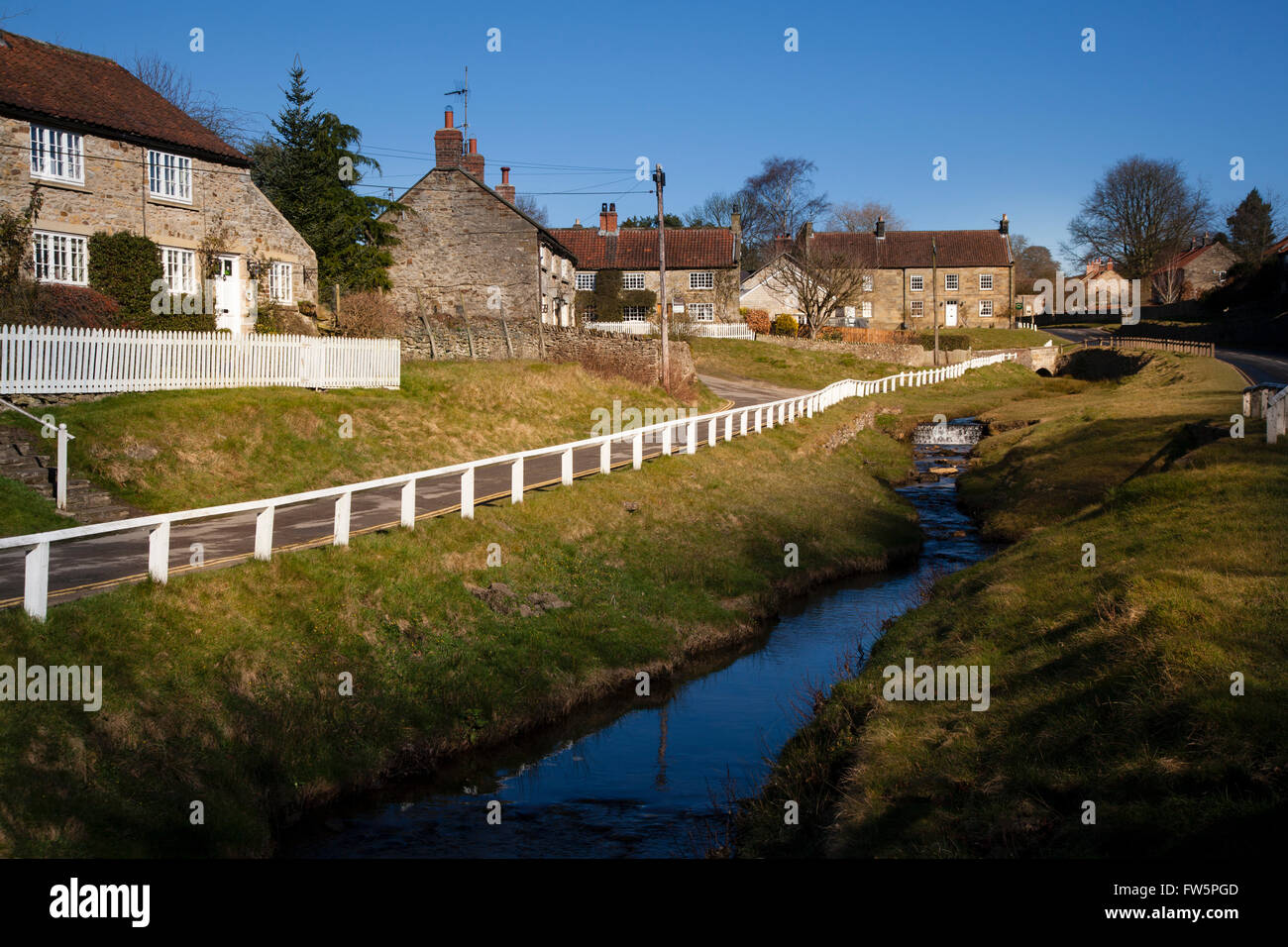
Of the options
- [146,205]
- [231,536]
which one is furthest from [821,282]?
[231,536]

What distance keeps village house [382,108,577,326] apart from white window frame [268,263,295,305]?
13.5 m

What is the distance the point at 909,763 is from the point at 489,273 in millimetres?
46393

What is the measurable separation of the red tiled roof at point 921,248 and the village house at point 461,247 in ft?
139

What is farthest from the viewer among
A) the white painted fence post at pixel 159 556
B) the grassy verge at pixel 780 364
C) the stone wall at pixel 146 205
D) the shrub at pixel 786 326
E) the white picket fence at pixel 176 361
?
the shrub at pixel 786 326

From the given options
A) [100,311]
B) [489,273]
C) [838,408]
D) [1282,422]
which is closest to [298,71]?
[489,273]

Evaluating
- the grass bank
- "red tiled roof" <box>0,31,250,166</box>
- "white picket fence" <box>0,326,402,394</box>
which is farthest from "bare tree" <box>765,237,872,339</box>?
the grass bank

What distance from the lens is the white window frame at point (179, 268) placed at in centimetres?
3278

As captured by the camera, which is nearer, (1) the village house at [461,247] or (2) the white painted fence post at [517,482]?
(2) the white painted fence post at [517,482]

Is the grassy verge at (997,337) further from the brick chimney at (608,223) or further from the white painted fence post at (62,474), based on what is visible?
the white painted fence post at (62,474)

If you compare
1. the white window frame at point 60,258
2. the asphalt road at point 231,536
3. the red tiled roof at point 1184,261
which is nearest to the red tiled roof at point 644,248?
the white window frame at point 60,258
